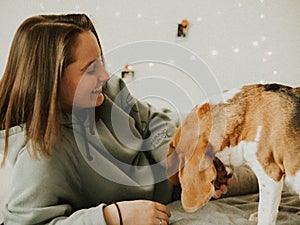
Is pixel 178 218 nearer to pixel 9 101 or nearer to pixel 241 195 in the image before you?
pixel 241 195

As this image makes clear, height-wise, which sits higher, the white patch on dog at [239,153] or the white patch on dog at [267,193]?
the white patch on dog at [239,153]

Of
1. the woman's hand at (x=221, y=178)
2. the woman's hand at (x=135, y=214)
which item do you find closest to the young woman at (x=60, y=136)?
the woman's hand at (x=135, y=214)

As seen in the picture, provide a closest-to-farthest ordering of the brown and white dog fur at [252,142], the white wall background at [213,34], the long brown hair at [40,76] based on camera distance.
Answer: the brown and white dog fur at [252,142] → the long brown hair at [40,76] → the white wall background at [213,34]

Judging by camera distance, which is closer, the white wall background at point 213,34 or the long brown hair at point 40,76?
the long brown hair at point 40,76

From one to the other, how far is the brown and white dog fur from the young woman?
0.13m

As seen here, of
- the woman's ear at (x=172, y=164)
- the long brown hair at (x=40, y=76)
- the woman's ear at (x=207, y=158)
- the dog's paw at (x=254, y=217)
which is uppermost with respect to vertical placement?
the long brown hair at (x=40, y=76)

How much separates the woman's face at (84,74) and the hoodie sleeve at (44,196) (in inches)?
5.1

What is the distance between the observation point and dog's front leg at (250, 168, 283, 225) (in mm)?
870

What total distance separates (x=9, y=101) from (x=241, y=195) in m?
0.64

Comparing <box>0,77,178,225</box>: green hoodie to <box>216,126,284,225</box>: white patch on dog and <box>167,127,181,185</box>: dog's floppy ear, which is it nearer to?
<box>167,127,181,185</box>: dog's floppy ear

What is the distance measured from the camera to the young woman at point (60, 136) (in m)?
0.96

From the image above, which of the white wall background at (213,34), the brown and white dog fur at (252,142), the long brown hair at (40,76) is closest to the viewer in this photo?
the brown and white dog fur at (252,142)

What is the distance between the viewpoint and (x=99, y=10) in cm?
182

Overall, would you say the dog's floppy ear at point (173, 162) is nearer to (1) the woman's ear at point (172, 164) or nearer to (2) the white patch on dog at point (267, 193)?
(1) the woman's ear at point (172, 164)
